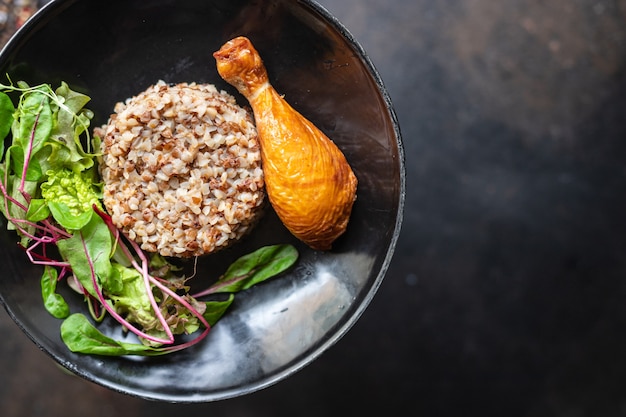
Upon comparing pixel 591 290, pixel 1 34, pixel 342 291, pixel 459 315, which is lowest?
pixel 459 315

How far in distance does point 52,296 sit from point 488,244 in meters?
1.23

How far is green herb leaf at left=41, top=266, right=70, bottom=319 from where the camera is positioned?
127cm

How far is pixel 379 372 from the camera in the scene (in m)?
1.86

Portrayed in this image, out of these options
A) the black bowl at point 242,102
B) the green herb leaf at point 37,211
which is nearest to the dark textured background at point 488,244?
the black bowl at point 242,102

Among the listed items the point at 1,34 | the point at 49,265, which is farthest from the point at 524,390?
the point at 1,34

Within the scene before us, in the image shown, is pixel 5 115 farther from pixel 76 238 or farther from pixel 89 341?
pixel 89 341

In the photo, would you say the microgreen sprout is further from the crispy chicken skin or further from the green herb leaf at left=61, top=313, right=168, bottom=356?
the crispy chicken skin

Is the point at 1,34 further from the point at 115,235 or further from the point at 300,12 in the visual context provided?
the point at 300,12

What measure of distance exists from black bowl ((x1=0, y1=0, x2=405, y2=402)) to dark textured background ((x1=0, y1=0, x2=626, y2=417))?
54cm

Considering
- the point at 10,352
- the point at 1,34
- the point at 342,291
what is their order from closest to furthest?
1. the point at 342,291
2. the point at 1,34
3. the point at 10,352

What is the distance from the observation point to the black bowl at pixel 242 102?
1.23 m

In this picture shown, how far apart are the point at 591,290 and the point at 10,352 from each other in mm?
1788

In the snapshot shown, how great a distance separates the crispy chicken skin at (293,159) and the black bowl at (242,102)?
64 millimetres

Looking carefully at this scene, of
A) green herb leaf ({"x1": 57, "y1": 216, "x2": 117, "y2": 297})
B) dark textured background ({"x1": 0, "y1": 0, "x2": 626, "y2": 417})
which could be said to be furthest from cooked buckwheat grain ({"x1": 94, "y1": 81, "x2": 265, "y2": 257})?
dark textured background ({"x1": 0, "y1": 0, "x2": 626, "y2": 417})
